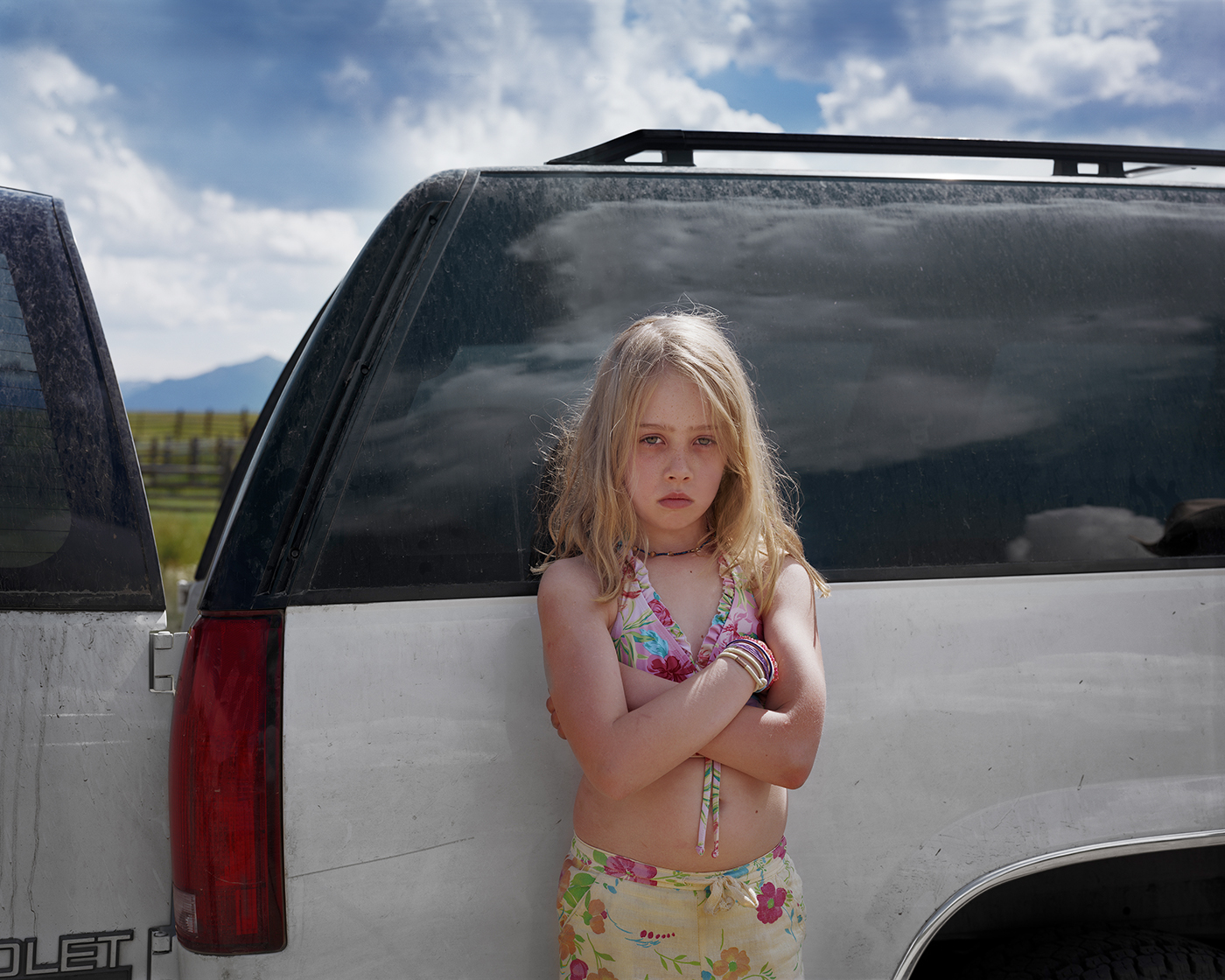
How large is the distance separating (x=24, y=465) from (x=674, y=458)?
1.05 metres

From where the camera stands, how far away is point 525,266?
5.32ft

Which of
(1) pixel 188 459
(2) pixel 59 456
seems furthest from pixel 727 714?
(1) pixel 188 459

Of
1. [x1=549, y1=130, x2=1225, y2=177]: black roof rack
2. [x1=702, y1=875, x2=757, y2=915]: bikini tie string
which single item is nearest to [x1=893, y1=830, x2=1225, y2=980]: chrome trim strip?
[x1=702, y1=875, x2=757, y2=915]: bikini tie string

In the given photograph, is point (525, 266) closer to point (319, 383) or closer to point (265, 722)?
point (319, 383)

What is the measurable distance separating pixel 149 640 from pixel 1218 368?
208 cm

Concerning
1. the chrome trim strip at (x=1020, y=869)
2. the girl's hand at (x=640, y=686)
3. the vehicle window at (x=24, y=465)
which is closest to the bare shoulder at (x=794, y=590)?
the girl's hand at (x=640, y=686)

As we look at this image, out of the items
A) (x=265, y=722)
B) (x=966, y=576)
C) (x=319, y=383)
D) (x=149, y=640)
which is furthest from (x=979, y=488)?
(x=149, y=640)

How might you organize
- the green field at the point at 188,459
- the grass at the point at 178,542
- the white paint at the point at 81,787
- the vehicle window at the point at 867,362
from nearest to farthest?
the white paint at the point at 81,787
the vehicle window at the point at 867,362
the grass at the point at 178,542
the green field at the point at 188,459

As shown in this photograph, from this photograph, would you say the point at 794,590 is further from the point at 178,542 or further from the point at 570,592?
the point at 178,542

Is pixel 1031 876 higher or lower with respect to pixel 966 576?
lower

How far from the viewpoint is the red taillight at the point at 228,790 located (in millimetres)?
1344

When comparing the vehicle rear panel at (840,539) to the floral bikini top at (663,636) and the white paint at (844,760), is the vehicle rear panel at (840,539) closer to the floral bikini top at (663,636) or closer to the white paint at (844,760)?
the white paint at (844,760)

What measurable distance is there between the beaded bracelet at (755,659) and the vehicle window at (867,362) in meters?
0.33

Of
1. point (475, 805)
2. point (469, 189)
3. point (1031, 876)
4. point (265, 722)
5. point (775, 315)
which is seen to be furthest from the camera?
point (1031, 876)
